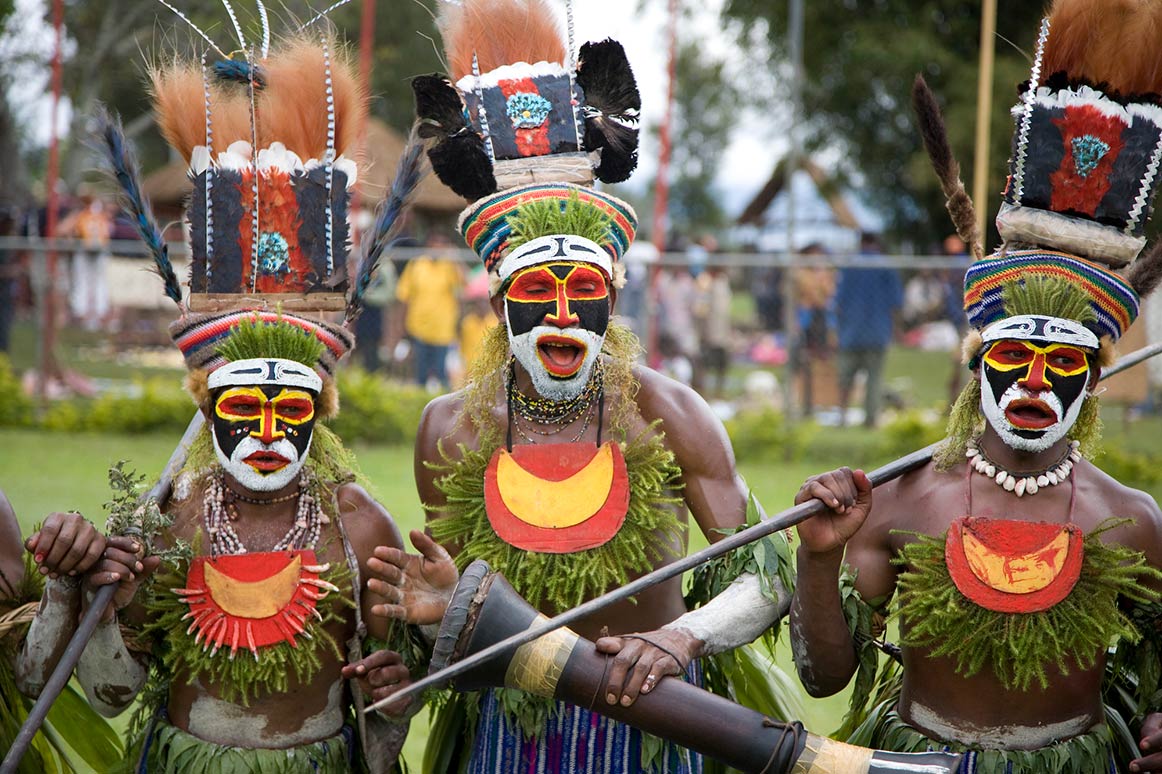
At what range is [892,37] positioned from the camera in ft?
63.0

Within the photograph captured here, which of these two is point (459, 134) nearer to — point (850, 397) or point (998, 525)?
point (998, 525)

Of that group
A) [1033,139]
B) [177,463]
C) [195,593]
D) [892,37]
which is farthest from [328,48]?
[892,37]

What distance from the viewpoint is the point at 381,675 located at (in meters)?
3.54

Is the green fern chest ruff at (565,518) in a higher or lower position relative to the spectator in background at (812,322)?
higher

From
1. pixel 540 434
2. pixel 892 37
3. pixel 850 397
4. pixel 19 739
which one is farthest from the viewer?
pixel 892 37

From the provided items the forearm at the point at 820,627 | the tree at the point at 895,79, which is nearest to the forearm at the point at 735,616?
the forearm at the point at 820,627

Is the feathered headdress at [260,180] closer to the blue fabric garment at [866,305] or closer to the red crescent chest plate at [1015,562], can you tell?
the red crescent chest plate at [1015,562]

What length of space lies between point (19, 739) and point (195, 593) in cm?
60

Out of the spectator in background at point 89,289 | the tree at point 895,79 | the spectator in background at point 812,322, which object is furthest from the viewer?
the tree at point 895,79

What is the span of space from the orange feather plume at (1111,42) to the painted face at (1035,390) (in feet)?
2.36

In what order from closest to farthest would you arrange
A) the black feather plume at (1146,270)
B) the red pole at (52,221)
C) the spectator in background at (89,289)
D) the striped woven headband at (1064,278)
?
the striped woven headband at (1064,278) → the black feather plume at (1146,270) → the red pole at (52,221) → the spectator in background at (89,289)

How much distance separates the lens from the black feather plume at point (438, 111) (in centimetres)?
402

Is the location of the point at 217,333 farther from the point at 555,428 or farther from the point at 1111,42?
the point at 1111,42

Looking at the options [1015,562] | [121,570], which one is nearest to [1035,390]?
[1015,562]
